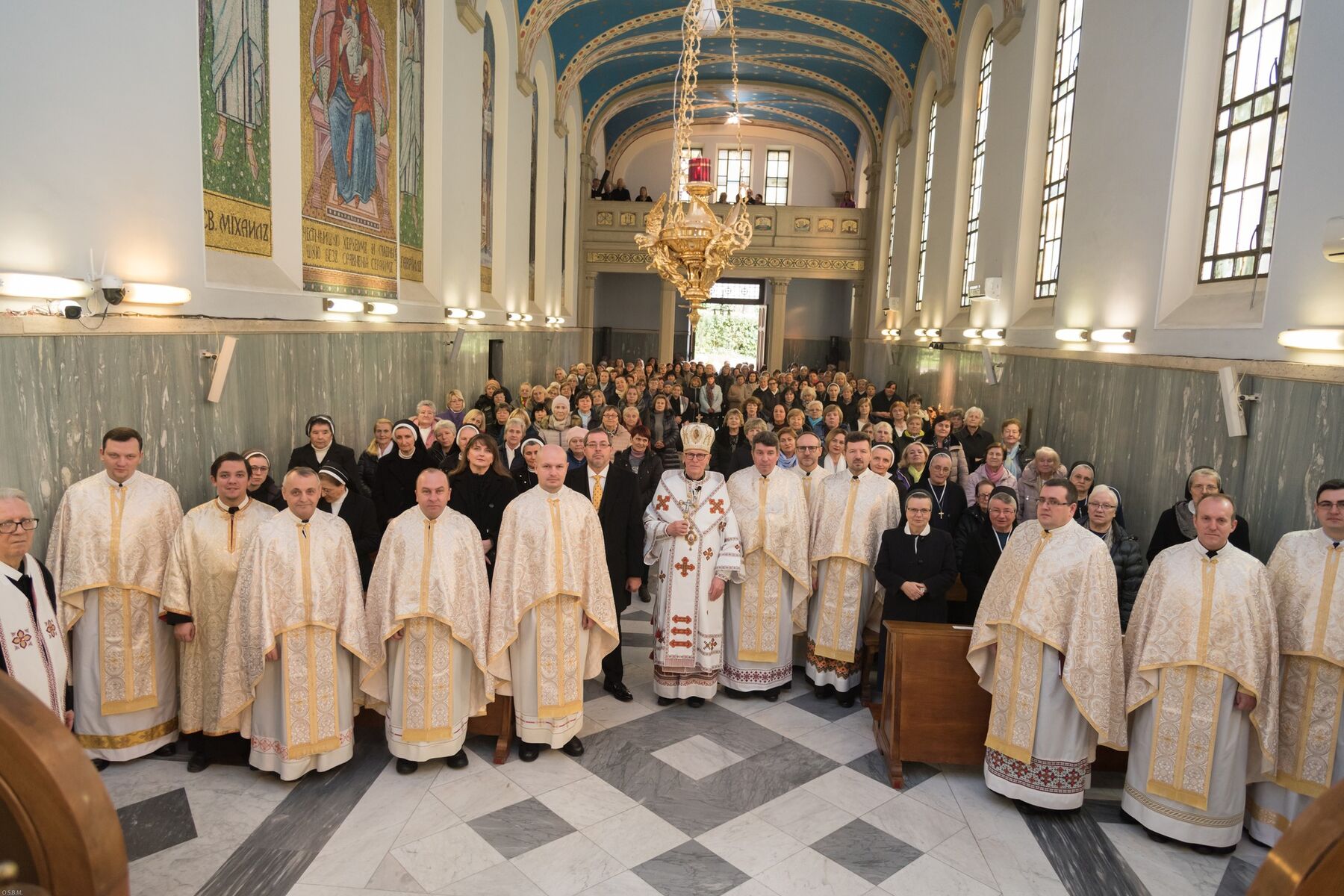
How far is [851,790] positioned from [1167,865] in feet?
5.07

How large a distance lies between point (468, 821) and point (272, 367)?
15.5 feet

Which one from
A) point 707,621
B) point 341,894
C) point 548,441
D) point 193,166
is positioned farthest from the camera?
point 548,441

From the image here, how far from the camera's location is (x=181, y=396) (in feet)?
19.8

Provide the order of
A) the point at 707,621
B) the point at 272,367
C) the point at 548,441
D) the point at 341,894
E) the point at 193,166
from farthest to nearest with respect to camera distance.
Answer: the point at 548,441, the point at 272,367, the point at 193,166, the point at 707,621, the point at 341,894

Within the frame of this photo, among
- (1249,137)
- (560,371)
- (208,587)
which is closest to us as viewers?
(208,587)

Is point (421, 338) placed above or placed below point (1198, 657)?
above

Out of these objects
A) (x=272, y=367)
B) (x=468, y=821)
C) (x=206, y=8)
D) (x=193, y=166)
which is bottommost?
(x=468, y=821)

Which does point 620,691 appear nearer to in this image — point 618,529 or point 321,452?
point 618,529

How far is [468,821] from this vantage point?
14.3 feet

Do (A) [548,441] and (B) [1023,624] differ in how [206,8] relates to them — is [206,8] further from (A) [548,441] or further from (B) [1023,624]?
(B) [1023,624]

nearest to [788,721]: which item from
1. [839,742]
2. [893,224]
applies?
[839,742]

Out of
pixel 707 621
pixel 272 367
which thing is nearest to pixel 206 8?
pixel 272 367

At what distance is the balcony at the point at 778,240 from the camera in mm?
24219

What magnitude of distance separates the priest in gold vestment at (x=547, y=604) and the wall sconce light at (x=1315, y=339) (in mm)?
4419
